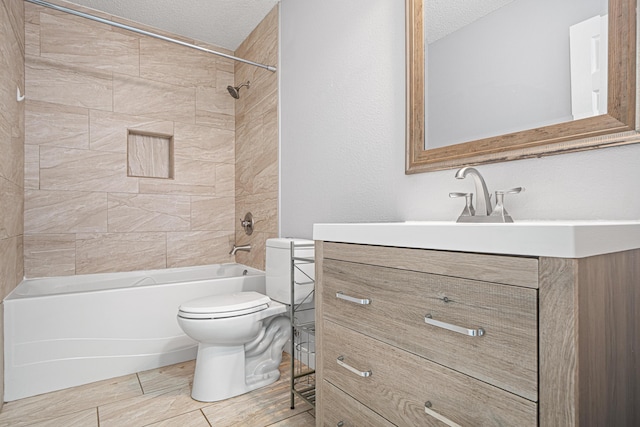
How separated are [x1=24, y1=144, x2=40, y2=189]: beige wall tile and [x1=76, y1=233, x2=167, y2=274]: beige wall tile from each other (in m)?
0.46

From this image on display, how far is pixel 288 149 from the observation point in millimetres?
2395

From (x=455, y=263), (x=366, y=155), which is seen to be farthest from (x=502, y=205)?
(x=366, y=155)

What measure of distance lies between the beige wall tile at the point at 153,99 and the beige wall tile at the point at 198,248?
3.36 feet

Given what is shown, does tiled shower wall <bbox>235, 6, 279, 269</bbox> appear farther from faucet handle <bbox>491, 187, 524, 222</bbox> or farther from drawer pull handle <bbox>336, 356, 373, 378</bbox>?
faucet handle <bbox>491, 187, 524, 222</bbox>

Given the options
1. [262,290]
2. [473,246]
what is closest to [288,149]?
[262,290]

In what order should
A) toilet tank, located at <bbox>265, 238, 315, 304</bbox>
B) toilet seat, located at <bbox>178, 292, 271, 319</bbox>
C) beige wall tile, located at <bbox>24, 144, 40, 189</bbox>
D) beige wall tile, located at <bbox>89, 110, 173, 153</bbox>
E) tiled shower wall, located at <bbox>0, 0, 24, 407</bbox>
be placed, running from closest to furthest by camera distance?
toilet seat, located at <bbox>178, 292, 271, 319</bbox>
tiled shower wall, located at <bbox>0, 0, 24, 407</bbox>
toilet tank, located at <bbox>265, 238, 315, 304</bbox>
beige wall tile, located at <bbox>24, 144, 40, 189</bbox>
beige wall tile, located at <bbox>89, 110, 173, 153</bbox>

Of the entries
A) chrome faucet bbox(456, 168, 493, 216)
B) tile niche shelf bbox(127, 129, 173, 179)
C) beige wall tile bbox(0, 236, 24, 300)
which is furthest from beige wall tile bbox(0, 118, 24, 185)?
→ chrome faucet bbox(456, 168, 493, 216)

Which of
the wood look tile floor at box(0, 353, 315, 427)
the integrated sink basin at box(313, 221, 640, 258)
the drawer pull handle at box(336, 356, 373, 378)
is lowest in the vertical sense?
the wood look tile floor at box(0, 353, 315, 427)

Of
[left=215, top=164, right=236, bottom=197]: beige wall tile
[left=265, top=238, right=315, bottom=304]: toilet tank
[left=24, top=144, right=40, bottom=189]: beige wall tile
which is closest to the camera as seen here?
[left=265, top=238, right=315, bottom=304]: toilet tank

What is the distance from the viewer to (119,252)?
106 inches

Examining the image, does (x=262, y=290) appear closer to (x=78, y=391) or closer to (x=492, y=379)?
(x=78, y=391)

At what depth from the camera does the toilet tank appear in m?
1.89

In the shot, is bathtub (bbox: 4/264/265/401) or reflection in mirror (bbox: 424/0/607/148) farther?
bathtub (bbox: 4/264/265/401)

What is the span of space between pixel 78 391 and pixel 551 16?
2.70 meters
